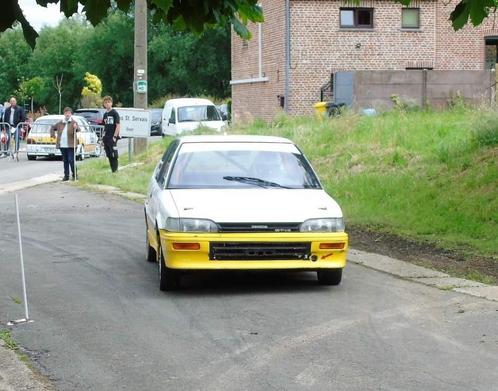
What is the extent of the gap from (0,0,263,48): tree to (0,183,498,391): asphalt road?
2.32 metres

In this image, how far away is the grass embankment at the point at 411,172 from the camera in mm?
14328

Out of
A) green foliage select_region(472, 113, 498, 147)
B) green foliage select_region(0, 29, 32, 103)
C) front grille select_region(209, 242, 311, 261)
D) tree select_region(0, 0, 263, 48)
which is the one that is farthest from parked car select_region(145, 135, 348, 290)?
green foliage select_region(0, 29, 32, 103)

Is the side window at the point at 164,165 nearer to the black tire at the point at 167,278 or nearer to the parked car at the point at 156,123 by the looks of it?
the black tire at the point at 167,278

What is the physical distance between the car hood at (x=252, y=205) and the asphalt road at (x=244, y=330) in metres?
0.75

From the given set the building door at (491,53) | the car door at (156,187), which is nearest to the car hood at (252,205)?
the car door at (156,187)

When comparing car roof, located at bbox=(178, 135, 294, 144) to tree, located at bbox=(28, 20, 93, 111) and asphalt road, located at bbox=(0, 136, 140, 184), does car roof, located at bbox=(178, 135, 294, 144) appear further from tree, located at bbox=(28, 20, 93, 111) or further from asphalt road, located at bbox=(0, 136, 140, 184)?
tree, located at bbox=(28, 20, 93, 111)

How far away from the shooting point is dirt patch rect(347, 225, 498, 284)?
36.4 ft

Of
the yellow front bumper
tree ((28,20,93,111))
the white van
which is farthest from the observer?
tree ((28,20,93,111))

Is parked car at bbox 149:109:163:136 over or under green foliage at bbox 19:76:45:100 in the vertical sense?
under

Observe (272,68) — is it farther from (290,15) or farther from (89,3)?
(89,3)

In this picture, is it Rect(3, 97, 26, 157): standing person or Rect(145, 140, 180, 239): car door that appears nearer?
Rect(145, 140, 180, 239): car door

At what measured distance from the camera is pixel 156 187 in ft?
36.5

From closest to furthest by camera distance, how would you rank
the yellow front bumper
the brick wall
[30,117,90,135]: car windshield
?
the yellow front bumper, [30,117,90,135]: car windshield, the brick wall

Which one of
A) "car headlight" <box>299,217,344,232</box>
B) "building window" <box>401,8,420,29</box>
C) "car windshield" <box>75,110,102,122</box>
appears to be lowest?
"car headlight" <box>299,217,344,232</box>
